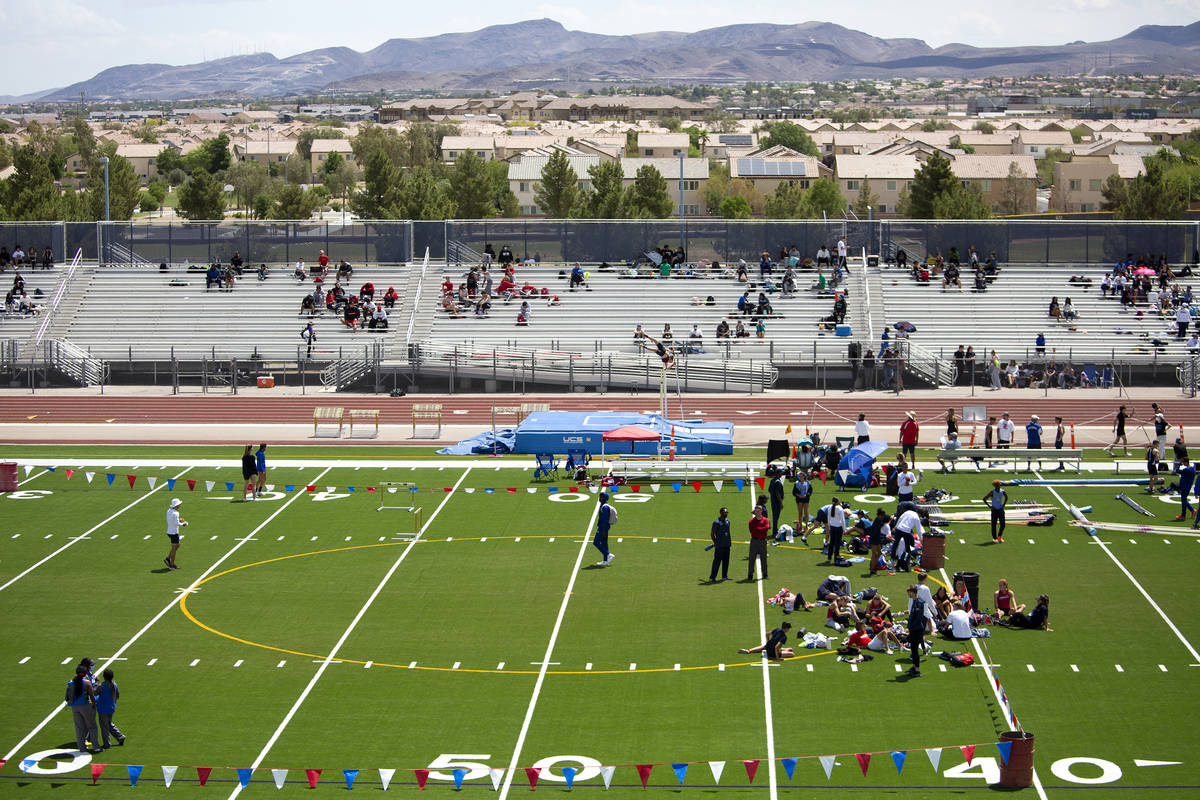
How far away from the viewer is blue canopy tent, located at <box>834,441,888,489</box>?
1352 inches

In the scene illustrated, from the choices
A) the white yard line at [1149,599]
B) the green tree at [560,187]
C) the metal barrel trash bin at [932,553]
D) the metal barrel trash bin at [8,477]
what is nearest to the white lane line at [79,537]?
the metal barrel trash bin at [8,477]

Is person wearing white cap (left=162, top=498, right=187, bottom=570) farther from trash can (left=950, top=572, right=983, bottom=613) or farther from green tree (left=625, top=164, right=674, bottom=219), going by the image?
green tree (left=625, top=164, right=674, bottom=219)

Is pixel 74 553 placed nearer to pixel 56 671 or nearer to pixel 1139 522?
pixel 56 671

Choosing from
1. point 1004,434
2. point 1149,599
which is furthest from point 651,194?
point 1149,599

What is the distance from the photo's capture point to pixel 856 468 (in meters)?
34.4

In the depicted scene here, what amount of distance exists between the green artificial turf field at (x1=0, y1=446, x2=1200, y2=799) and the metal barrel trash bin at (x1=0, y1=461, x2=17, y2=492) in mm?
1920

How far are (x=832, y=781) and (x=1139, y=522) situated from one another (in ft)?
50.8

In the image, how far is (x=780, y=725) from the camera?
66.7 ft

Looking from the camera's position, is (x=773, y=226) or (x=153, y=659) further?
(x=773, y=226)

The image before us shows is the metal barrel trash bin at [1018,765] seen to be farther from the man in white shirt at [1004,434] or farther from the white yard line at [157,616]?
the man in white shirt at [1004,434]

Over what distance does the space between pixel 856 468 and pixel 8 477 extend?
1976 cm

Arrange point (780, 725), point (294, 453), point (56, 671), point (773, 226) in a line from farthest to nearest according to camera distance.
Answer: point (773, 226), point (294, 453), point (56, 671), point (780, 725)

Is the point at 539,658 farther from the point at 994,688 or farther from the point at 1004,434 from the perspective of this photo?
the point at 1004,434

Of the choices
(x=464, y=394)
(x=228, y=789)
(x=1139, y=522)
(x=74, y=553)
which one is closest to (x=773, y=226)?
(x=464, y=394)
